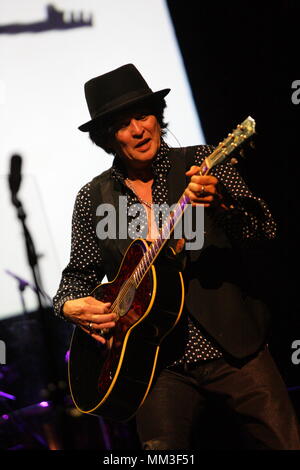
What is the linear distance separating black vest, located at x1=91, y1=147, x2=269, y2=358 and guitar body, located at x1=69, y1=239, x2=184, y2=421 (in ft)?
→ 0.42

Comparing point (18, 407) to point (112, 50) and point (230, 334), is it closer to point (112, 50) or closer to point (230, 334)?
point (230, 334)

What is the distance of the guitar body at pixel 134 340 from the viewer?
7.80 ft

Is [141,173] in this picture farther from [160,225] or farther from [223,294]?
[223,294]

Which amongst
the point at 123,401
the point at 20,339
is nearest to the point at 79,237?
the point at 123,401

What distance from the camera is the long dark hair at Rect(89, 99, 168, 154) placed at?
2.80 meters

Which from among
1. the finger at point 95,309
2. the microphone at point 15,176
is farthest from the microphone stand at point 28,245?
the finger at point 95,309

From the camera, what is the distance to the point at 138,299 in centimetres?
248

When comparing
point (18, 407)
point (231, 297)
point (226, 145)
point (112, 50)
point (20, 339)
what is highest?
point (112, 50)

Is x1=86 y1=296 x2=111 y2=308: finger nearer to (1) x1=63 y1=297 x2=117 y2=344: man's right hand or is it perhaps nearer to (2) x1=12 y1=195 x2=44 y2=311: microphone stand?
(1) x1=63 y1=297 x2=117 y2=344: man's right hand

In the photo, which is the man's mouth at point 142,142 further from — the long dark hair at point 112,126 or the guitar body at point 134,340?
the guitar body at point 134,340

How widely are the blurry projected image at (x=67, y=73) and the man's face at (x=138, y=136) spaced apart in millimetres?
828

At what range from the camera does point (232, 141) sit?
2064mm

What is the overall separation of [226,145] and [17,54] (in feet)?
7.39

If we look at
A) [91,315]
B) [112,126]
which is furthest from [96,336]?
[112,126]
